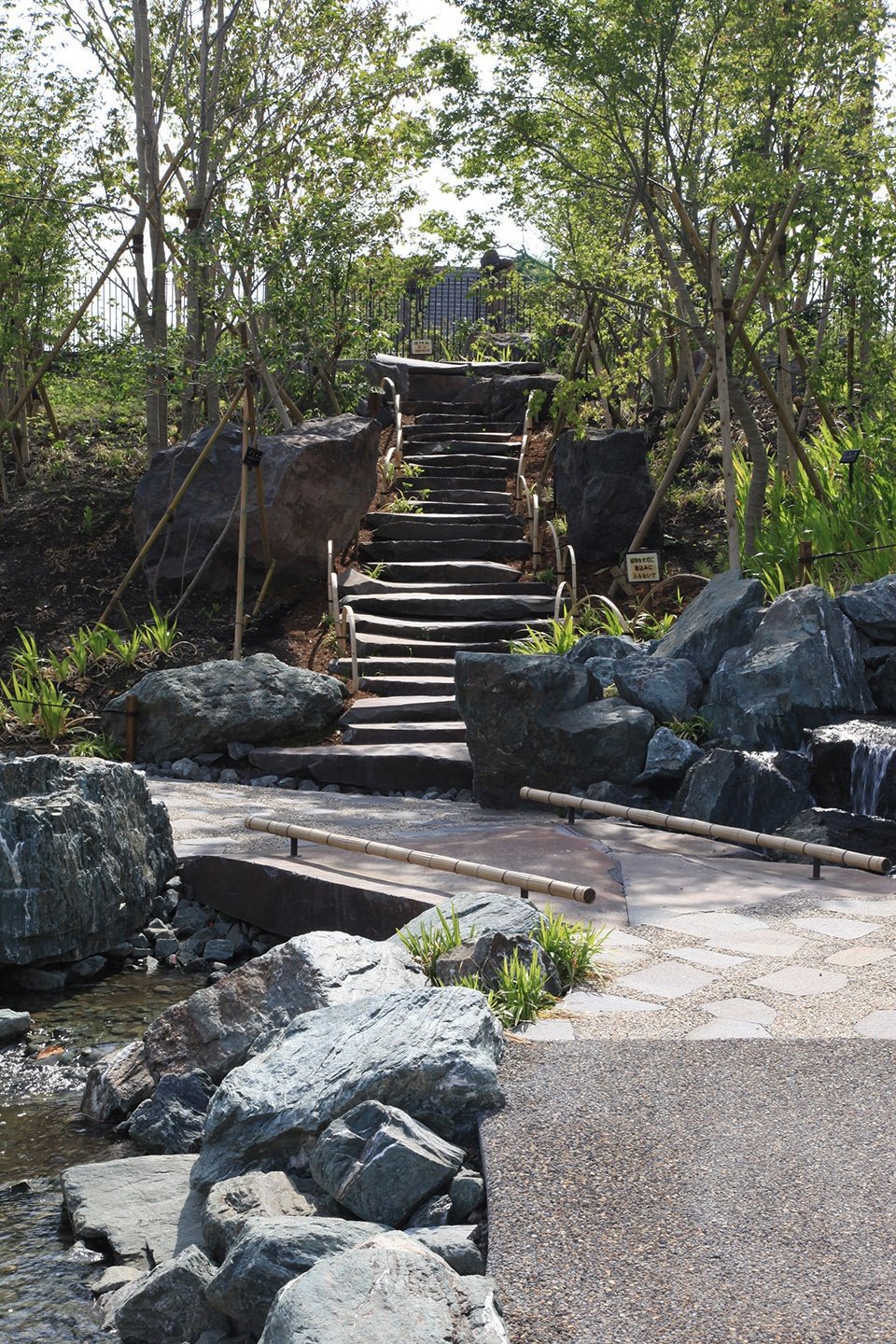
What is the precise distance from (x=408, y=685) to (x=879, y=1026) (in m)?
7.07

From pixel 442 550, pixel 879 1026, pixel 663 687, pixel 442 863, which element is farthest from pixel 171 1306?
pixel 442 550

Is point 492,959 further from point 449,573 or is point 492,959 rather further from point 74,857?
point 449,573

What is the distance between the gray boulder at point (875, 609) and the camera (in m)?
8.05

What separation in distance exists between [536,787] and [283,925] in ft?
7.70

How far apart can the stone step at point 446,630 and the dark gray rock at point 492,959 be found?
739 centimetres

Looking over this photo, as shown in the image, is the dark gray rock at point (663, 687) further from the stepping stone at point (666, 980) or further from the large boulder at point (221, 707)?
the stepping stone at point (666, 980)

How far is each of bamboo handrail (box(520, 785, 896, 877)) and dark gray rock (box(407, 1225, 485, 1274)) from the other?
3.25m

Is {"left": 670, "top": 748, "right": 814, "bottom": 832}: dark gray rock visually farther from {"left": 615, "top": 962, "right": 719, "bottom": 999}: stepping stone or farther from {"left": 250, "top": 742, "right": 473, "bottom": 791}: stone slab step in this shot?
{"left": 615, "top": 962, "right": 719, "bottom": 999}: stepping stone

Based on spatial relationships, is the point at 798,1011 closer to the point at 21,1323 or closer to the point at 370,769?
the point at 21,1323

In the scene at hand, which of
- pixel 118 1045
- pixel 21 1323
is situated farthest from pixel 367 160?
pixel 21 1323

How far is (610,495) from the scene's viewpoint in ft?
43.0

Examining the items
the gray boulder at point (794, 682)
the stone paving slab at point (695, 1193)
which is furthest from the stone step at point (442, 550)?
the stone paving slab at point (695, 1193)

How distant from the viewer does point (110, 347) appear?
13.9 metres

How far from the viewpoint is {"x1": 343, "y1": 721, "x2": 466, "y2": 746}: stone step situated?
32.0 feet
